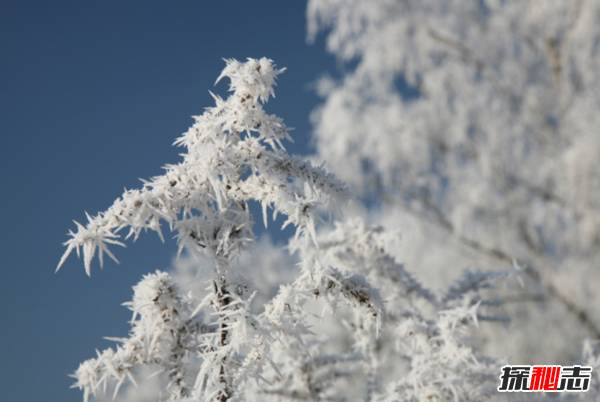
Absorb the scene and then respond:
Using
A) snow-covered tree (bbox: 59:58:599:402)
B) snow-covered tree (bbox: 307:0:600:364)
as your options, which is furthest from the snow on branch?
snow-covered tree (bbox: 307:0:600:364)

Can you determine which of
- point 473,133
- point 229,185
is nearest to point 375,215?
point 473,133

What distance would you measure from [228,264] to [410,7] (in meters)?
7.35

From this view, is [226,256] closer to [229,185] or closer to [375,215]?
[229,185]

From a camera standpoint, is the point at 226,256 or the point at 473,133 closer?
the point at 226,256

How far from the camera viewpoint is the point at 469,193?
24.7 feet

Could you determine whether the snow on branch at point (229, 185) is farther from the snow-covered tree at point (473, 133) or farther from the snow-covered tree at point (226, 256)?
the snow-covered tree at point (473, 133)

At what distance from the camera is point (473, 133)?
7.66 metres

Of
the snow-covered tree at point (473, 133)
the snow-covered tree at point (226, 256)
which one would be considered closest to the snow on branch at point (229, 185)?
the snow-covered tree at point (226, 256)

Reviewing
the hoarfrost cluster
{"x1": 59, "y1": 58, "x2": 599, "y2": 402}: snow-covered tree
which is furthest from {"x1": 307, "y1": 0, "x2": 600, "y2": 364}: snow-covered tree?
{"x1": 59, "y1": 58, "x2": 599, "y2": 402}: snow-covered tree

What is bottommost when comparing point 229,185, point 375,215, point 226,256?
point 226,256

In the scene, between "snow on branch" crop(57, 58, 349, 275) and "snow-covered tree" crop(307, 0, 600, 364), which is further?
"snow-covered tree" crop(307, 0, 600, 364)

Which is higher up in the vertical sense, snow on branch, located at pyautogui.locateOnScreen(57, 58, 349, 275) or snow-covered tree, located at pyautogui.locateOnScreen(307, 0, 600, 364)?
snow-covered tree, located at pyautogui.locateOnScreen(307, 0, 600, 364)

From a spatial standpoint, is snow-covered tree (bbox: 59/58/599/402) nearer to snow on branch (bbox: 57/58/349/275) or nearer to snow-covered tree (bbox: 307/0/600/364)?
snow on branch (bbox: 57/58/349/275)

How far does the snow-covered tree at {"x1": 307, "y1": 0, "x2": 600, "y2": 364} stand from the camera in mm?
7051
